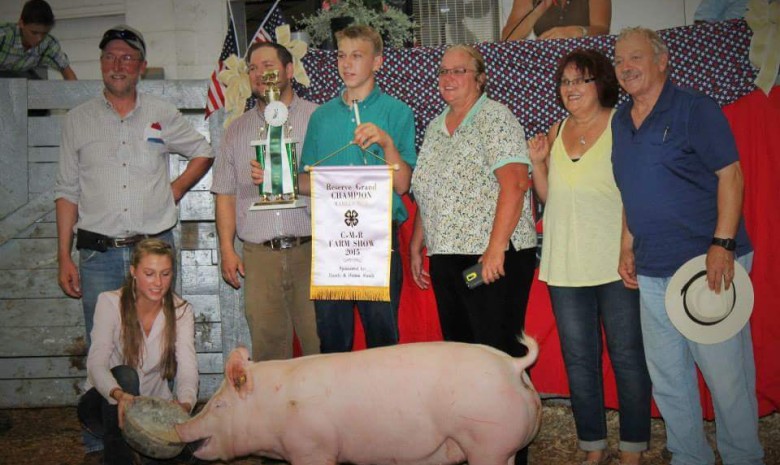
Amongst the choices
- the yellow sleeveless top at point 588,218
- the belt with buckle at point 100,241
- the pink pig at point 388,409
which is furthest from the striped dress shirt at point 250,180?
the yellow sleeveless top at point 588,218

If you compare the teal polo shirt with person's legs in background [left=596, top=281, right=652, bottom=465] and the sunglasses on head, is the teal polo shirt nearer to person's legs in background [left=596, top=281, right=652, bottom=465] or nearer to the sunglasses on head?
person's legs in background [left=596, top=281, right=652, bottom=465]

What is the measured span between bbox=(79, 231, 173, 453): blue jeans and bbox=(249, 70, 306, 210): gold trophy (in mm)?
876

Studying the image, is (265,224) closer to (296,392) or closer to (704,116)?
(296,392)

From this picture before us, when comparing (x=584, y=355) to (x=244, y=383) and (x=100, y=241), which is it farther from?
(x=100, y=241)

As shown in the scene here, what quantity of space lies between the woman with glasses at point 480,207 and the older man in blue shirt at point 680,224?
0.43m

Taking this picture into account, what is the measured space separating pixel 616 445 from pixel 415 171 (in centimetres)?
168

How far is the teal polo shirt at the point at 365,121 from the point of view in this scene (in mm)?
3344

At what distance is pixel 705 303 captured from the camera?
2.94 meters

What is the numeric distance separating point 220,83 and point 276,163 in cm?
115

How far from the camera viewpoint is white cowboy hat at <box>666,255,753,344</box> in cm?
295

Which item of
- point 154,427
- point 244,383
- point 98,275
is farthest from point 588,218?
point 98,275

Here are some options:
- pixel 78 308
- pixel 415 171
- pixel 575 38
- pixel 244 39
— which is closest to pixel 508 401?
pixel 415 171

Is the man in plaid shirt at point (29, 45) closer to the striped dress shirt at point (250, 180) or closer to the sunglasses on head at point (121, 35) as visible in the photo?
the sunglasses on head at point (121, 35)

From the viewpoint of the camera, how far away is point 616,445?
3.75 metres
